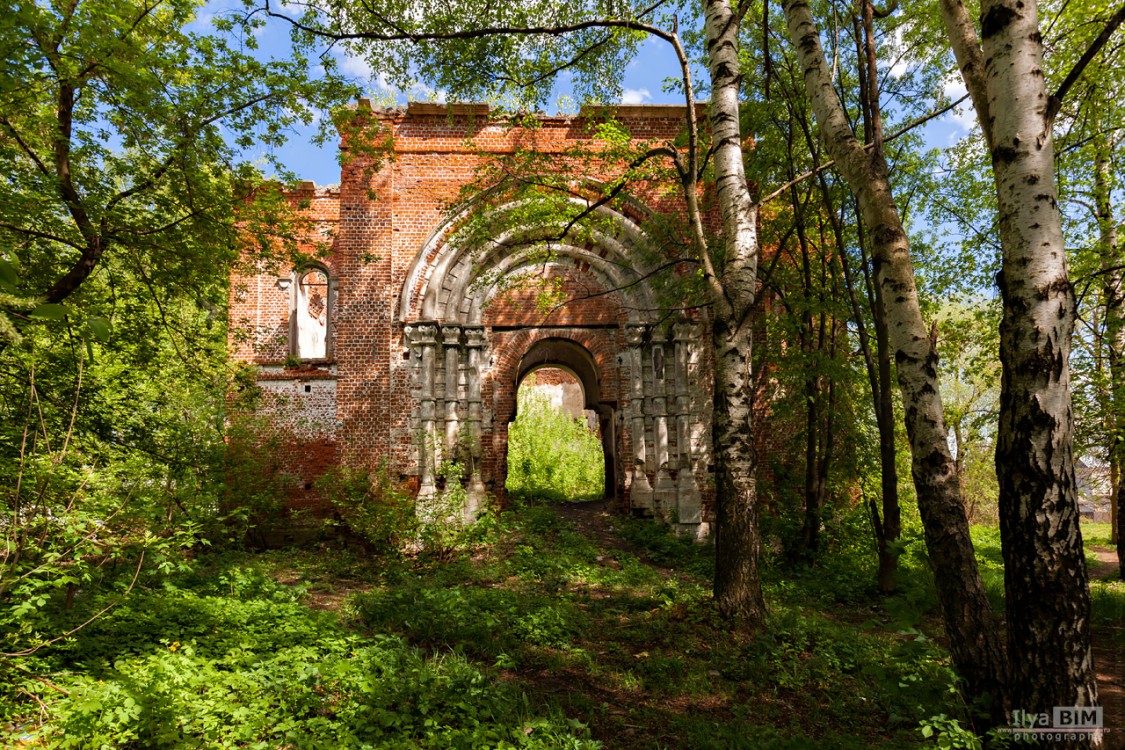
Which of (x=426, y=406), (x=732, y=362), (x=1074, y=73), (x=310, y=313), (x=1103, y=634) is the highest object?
(x=310, y=313)

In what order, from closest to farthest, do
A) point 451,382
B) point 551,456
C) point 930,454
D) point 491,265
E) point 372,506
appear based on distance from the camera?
1. point 930,454
2. point 372,506
3. point 451,382
4. point 491,265
5. point 551,456

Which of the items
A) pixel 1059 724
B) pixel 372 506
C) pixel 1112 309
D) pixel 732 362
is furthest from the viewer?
pixel 372 506

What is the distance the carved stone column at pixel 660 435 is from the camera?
11.0m

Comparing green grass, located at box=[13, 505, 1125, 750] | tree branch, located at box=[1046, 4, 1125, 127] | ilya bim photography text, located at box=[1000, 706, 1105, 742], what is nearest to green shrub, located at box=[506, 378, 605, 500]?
green grass, located at box=[13, 505, 1125, 750]

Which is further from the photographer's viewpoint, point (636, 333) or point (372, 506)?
point (636, 333)

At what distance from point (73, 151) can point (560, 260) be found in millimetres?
7531

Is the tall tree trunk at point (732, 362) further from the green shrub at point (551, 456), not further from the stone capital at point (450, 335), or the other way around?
the green shrub at point (551, 456)

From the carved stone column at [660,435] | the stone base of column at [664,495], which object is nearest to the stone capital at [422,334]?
the carved stone column at [660,435]

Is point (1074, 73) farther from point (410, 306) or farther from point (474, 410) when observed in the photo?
point (410, 306)

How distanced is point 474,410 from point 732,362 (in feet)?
20.0

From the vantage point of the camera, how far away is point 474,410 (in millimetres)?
11070

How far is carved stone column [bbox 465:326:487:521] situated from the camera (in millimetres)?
10727

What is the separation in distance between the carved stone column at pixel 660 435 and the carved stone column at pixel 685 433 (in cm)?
20

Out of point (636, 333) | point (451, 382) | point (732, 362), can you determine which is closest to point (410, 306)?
point (451, 382)
